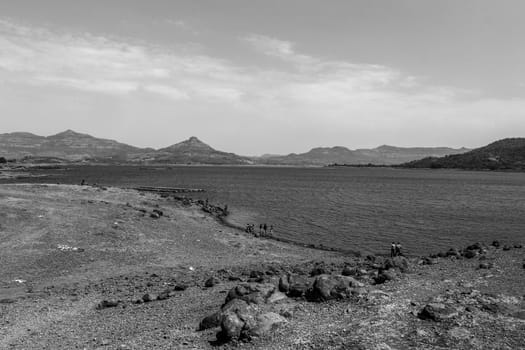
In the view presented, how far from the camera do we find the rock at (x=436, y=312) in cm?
1600

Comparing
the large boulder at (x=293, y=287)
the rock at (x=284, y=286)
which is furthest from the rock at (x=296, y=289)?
the rock at (x=284, y=286)

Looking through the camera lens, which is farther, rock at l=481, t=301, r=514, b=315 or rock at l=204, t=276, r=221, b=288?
rock at l=204, t=276, r=221, b=288

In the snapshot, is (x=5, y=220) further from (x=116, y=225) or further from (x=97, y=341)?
(x=97, y=341)

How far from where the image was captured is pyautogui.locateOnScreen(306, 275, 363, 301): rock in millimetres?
18719

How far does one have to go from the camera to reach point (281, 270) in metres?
28.6

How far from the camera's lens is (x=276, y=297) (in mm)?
19094

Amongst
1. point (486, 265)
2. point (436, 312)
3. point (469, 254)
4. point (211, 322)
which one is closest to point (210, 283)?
point (211, 322)

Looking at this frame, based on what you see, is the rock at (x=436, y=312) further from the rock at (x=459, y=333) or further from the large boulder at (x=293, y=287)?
the large boulder at (x=293, y=287)

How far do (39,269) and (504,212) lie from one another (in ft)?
250

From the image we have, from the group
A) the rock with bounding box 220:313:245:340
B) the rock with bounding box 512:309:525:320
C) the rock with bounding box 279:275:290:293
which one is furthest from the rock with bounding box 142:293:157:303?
the rock with bounding box 512:309:525:320

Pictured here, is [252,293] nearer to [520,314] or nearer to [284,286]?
[284,286]

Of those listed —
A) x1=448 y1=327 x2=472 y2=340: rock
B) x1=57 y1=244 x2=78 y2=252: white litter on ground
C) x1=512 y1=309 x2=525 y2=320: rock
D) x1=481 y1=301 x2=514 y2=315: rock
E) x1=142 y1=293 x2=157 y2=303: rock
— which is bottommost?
x1=57 y1=244 x2=78 y2=252: white litter on ground

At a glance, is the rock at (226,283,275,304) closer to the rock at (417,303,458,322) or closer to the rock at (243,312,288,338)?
the rock at (243,312,288,338)

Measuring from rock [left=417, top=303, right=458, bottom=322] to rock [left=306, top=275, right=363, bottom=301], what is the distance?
3.61 m
